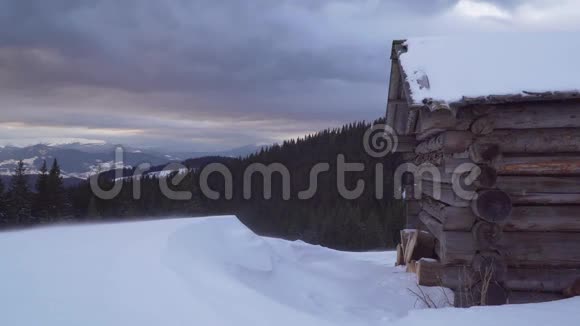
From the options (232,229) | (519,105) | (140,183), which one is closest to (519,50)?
(519,105)

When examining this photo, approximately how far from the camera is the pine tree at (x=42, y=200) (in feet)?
98.0

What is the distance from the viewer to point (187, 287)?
10.8ft

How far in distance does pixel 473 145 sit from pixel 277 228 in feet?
139

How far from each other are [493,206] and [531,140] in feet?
3.08

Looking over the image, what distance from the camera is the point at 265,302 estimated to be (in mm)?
3582

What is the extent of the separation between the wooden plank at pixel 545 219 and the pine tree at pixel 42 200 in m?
31.5

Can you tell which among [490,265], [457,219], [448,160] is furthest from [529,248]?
[448,160]

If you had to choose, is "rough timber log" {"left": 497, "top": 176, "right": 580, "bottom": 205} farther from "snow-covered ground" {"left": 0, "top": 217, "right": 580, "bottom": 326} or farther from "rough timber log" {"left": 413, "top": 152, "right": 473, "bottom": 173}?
"snow-covered ground" {"left": 0, "top": 217, "right": 580, "bottom": 326}

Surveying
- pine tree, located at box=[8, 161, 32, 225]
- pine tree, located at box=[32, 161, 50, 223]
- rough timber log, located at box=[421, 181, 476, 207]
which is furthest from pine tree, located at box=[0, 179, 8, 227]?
rough timber log, located at box=[421, 181, 476, 207]

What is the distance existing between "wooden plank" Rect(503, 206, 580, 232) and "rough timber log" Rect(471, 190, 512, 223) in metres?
0.25

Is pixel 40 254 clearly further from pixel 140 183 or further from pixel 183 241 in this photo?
pixel 140 183

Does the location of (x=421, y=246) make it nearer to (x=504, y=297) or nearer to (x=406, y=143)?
(x=504, y=297)

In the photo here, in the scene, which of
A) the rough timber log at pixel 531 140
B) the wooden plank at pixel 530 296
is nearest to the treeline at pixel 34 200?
the wooden plank at pixel 530 296

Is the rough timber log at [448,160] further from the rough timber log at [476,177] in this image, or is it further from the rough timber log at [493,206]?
the rough timber log at [493,206]
